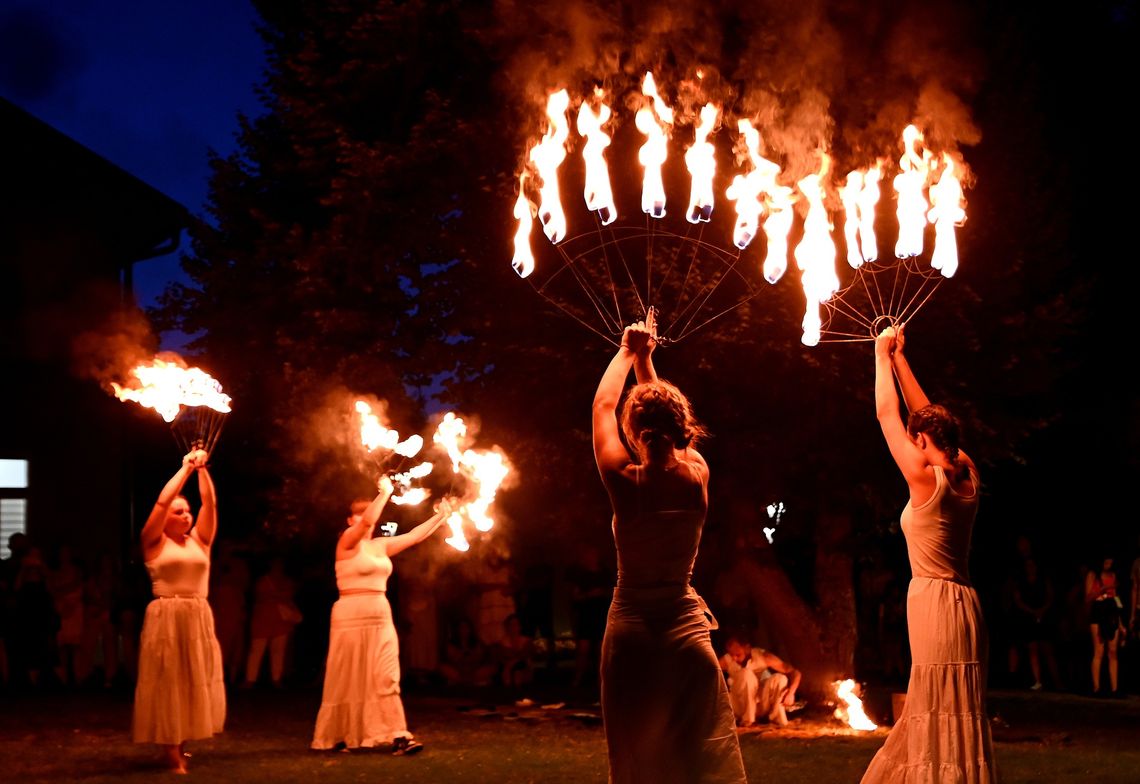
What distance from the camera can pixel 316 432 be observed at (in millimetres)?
16797

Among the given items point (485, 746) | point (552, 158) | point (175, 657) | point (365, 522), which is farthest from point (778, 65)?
point (175, 657)

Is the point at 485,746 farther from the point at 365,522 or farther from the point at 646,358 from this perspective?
the point at 646,358

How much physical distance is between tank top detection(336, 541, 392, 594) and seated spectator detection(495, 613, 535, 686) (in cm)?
700

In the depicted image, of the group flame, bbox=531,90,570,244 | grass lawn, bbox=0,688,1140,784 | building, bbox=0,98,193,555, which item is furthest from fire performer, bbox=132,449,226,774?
building, bbox=0,98,193,555

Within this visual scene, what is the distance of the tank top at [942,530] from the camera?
24.0 feet

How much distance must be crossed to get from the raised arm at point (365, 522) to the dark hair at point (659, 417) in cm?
691

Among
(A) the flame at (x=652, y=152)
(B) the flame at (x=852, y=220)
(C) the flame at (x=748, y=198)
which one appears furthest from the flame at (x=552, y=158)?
(B) the flame at (x=852, y=220)

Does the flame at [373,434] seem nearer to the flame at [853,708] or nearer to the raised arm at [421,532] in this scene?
the raised arm at [421,532]

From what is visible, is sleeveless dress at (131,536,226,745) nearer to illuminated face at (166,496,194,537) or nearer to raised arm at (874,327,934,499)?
illuminated face at (166,496,194,537)

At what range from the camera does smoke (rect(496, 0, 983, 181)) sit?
12945 mm

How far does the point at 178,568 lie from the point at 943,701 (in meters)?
6.83

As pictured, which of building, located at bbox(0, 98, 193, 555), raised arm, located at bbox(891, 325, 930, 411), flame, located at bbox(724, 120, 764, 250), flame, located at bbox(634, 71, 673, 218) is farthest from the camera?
building, located at bbox(0, 98, 193, 555)

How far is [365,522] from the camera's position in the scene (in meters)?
12.5

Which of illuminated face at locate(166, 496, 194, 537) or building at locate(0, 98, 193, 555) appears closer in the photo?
illuminated face at locate(166, 496, 194, 537)
